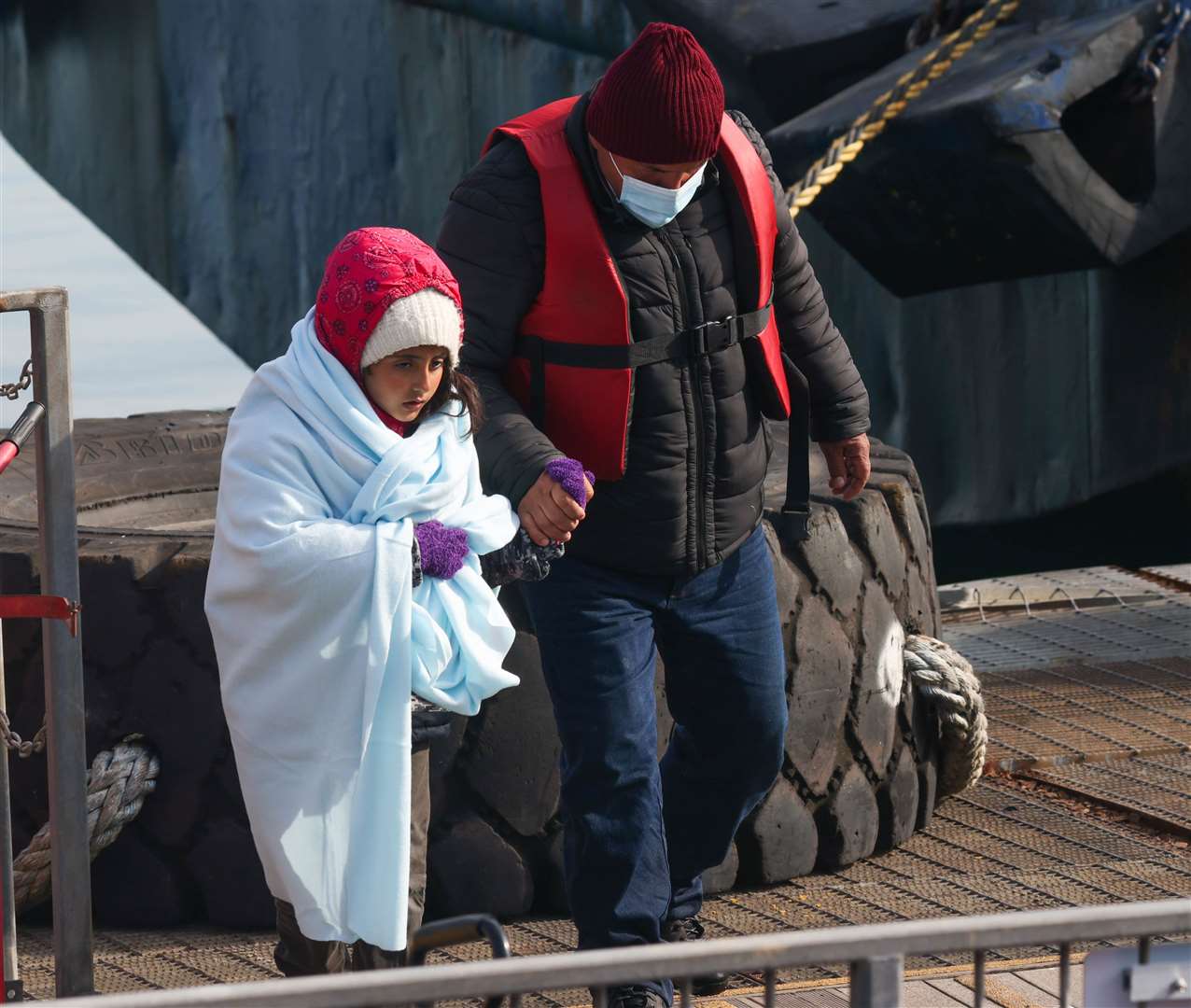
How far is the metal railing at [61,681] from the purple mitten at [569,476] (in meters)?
0.76

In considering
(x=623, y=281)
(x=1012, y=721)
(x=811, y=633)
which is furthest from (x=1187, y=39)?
(x=623, y=281)

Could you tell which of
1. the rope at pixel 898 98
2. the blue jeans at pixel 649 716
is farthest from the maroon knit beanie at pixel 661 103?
the rope at pixel 898 98

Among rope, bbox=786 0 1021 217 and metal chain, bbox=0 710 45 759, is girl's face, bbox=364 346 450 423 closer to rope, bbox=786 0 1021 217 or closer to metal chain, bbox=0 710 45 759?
metal chain, bbox=0 710 45 759

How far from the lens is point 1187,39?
20.6 feet

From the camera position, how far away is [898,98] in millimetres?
6254

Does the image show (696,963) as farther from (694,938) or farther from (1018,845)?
(1018,845)

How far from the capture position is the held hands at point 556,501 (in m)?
2.81

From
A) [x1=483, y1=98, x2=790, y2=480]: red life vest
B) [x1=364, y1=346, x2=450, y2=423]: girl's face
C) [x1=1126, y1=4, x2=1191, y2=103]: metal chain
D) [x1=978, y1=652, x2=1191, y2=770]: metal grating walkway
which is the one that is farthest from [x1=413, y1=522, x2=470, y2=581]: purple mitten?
[x1=1126, y1=4, x2=1191, y2=103]: metal chain

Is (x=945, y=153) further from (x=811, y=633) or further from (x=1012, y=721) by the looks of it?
(x=811, y=633)

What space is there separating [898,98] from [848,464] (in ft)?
10.1

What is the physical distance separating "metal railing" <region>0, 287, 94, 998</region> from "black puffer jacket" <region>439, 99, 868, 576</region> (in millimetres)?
618

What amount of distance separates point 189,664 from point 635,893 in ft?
3.28

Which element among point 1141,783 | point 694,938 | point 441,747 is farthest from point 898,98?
point 694,938

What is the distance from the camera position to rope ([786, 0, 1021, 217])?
5.77 metres
